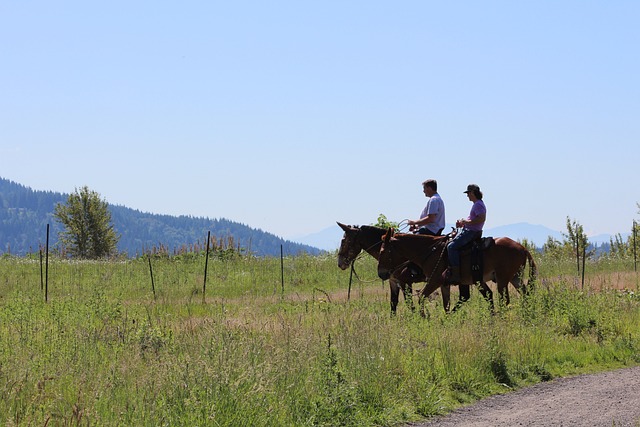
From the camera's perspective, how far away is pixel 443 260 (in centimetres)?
1548

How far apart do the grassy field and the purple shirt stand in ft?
5.21

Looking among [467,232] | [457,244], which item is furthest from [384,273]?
[467,232]

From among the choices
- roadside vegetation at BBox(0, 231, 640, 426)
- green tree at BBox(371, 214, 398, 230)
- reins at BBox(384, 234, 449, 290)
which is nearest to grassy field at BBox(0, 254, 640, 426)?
roadside vegetation at BBox(0, 231, 640, 426)

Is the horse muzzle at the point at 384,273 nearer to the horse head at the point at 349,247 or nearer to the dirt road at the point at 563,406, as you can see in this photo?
the horse head at the point at 349,247

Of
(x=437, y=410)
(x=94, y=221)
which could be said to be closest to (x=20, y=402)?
(x=437, y=410)

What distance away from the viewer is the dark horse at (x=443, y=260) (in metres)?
15.4

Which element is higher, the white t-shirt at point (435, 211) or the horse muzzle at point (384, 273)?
the white t-shirt at point (435, 211)

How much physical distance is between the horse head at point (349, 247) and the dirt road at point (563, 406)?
21.7 feet

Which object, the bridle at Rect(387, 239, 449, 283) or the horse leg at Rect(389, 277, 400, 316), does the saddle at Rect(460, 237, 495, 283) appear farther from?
the horse leg at Rect(389, 277, 400, 316)

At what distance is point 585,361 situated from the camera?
11773 millimetres

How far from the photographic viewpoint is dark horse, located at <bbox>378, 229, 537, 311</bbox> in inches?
604

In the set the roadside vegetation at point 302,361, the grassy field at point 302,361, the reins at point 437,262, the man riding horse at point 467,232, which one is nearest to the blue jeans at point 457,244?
the man riding horse at point 467,232

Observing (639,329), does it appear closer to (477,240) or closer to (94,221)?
(477,240)

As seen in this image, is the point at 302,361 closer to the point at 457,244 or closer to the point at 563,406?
the point at 563,406
